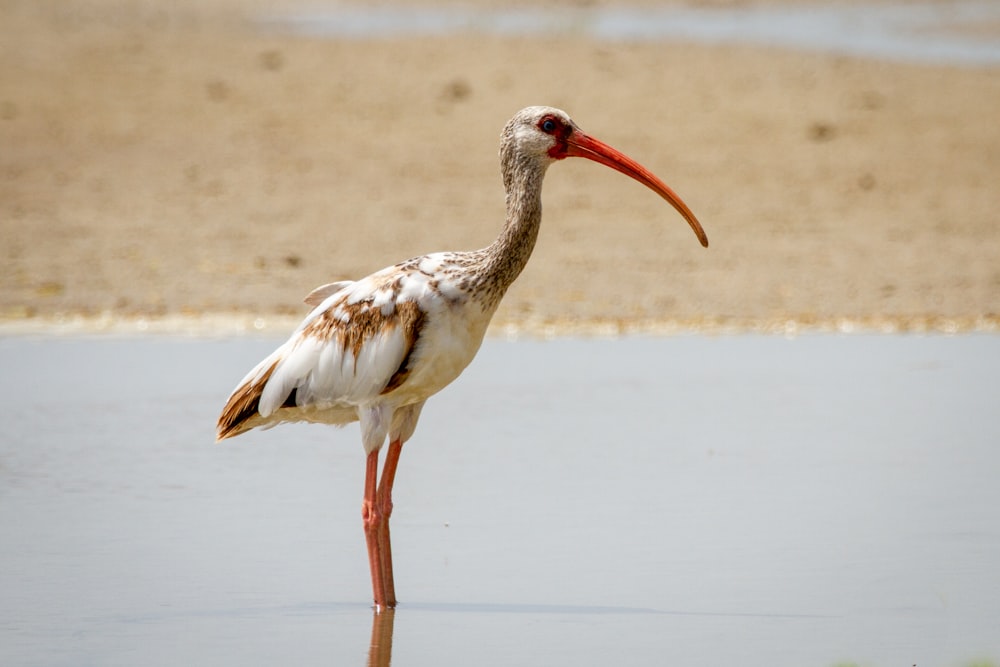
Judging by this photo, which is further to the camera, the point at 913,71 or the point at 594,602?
the point at 913,71

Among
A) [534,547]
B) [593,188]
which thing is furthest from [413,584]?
[593,188]

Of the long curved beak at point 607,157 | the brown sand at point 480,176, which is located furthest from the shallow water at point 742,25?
the long curved beak at point 607,157

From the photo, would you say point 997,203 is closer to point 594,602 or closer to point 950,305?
point 950,305

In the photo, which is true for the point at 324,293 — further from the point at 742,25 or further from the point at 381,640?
the point at 742,25

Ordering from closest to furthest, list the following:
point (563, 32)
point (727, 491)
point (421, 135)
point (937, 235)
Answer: point (727, 491) < point (937, 235) < point (421, 135) < point (563, 32)

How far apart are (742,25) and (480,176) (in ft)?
25.5

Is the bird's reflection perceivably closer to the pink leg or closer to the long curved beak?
the pink leg

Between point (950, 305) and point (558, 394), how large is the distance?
3.54m

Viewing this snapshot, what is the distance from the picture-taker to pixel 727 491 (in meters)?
7.36

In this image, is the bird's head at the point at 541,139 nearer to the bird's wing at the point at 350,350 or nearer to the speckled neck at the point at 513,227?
the speckled neck at the point at 513,227

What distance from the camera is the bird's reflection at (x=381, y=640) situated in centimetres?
565

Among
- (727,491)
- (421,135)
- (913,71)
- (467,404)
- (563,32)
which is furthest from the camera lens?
(563,32)

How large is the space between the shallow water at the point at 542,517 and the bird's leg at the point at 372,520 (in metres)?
0.13

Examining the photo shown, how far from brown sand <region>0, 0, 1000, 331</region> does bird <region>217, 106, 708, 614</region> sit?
16.0 ft
